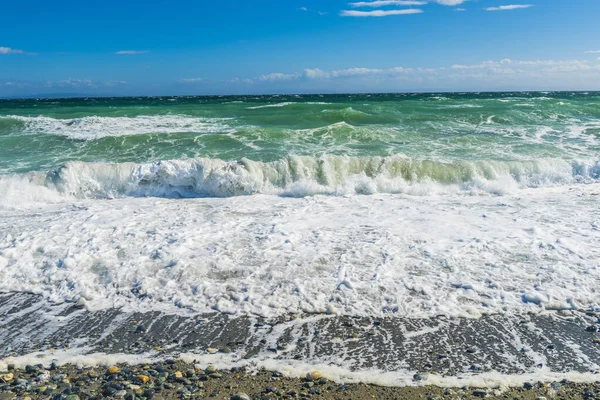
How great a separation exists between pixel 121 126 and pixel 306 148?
10.7m

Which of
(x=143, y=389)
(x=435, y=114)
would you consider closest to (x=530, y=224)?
(x=143, y=389)

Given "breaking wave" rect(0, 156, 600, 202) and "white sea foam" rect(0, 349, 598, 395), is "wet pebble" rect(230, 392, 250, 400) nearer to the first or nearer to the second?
"white sea foam" rect(0, 349, 598, 395)

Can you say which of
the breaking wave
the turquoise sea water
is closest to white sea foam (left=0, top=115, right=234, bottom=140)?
the turquoise sea water

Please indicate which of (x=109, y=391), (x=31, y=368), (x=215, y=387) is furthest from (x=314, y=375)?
(x=31, y=368)

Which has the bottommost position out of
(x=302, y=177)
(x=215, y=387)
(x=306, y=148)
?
(x=215, y=387)

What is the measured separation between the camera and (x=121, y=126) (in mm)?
20469

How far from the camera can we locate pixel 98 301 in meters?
4.90

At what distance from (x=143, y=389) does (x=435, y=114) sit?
2428cm

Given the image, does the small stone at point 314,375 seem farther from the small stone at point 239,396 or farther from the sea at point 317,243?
the small stone at point 239,396

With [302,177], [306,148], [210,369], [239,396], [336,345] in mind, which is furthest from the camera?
[306,148]

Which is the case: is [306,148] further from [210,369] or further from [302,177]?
[210,369]

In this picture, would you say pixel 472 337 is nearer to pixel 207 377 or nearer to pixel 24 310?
pixel 207 377

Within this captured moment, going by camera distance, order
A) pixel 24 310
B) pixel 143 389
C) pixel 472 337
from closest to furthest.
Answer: pixel 143 389
pixel 472 337
pixel 24 310

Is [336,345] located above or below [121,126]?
below
